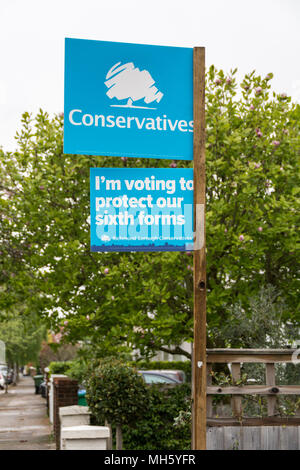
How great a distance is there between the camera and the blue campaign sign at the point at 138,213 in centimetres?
550

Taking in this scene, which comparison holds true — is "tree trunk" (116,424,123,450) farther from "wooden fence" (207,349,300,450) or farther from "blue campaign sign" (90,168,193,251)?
"blue campaign sign" (90,168,193,251)

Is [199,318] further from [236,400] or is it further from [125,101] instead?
[125,101]

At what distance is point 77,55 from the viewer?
5.55m

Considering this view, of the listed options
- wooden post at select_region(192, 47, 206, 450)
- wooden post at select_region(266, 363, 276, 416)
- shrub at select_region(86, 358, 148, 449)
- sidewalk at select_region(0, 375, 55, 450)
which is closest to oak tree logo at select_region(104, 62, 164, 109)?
wooden post at select_region(192, 47, 206, 450)

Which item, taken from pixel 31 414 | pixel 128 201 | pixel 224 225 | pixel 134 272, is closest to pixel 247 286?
pixel 224 225

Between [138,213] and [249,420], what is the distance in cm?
273

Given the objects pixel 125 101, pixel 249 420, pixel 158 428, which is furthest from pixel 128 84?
pixel 158 428

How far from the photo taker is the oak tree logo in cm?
552

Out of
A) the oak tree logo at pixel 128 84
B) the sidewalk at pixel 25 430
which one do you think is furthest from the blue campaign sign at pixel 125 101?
the sidewalk at pixel 25 430

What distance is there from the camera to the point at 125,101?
18.2 feet

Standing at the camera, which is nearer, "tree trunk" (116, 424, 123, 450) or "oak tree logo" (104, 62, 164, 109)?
"oak tree logo" (104, 62, 164, 109)

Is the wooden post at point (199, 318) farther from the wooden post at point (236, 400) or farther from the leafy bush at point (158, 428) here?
the leafy bush at point (158, 428)

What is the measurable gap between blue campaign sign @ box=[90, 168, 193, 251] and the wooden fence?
1498 millimetres

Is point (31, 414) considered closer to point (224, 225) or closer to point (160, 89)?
point (224, 225)
